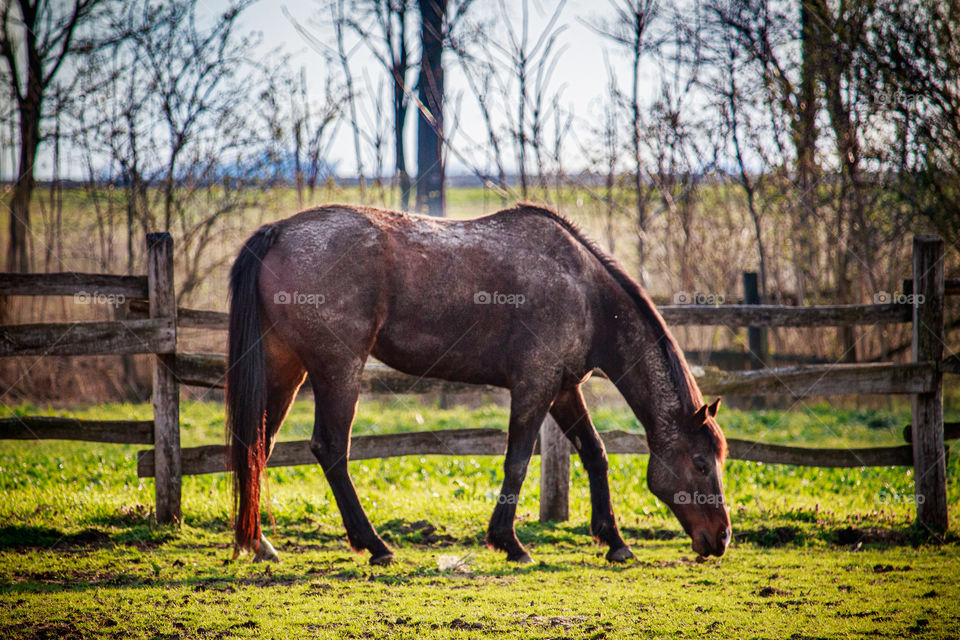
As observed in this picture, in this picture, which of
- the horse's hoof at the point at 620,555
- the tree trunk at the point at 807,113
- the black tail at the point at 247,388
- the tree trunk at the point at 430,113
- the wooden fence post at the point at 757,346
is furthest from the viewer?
the tree trunk at the point at 430,113

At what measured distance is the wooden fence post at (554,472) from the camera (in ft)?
18.8

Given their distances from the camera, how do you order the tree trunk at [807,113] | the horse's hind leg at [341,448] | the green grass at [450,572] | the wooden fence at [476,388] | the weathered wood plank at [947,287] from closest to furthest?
1. the green grass at [450,572]
2. the horse's hind leg at [341,448]
3. the wooden fence at [476,388]
4. the weathered wood plank at [947,287]
5. the tree trunk at [807,113]

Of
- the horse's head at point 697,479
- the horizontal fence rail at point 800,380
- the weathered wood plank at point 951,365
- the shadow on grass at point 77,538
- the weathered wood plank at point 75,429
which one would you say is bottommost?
the shadow on grass at point 77,538

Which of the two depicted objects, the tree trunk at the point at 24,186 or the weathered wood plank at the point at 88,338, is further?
the tree trunk at the point at 24,186

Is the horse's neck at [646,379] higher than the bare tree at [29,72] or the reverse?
the reverse

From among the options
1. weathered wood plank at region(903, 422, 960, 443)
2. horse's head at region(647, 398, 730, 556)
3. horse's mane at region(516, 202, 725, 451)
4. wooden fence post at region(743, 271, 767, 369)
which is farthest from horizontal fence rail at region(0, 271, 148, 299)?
wooden fence post at region(743, 271, 767, 369)

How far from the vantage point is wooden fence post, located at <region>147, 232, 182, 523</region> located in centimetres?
514

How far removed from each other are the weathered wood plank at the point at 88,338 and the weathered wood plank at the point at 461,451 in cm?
79

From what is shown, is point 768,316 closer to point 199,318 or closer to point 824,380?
point 824,380

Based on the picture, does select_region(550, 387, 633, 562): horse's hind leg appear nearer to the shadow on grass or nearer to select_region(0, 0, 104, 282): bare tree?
the shadow on grass

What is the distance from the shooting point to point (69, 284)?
5031 mm

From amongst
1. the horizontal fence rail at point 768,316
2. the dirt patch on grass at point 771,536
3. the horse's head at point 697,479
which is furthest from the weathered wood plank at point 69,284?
the dirt patch on grass at point 771,536

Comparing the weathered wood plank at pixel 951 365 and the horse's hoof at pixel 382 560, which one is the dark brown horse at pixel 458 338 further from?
the weathered wood plank at pixel 951 365

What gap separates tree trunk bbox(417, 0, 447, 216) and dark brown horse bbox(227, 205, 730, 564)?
270 inches
